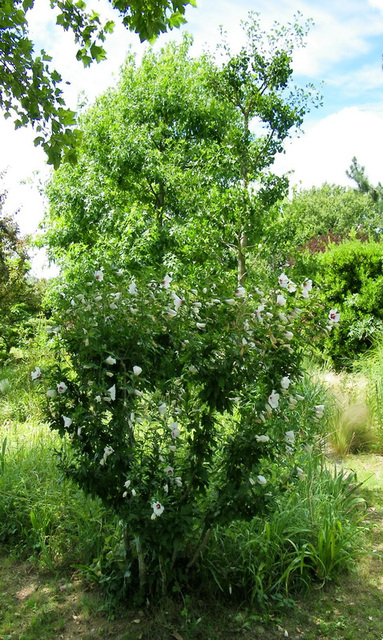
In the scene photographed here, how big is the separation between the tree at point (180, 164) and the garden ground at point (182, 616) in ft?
16.8

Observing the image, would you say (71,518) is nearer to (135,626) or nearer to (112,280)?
(135,626)

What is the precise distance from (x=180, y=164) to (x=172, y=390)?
33.5 feet

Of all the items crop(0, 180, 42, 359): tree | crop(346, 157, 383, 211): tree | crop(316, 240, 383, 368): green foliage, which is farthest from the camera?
crop(346, 157, 383, 211): tree

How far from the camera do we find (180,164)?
12195 mm

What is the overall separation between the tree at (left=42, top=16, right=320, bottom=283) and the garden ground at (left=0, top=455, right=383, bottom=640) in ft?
16.8

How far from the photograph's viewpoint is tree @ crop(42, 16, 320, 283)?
27.4 ft

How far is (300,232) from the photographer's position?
945 cm

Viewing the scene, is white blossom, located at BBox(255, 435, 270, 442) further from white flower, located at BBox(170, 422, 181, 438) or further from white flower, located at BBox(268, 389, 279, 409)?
white flower, located at BBox(170, 422, 181, 438)

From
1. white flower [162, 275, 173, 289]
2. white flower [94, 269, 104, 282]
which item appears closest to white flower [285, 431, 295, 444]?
white flower [162, 275, 173, 289]

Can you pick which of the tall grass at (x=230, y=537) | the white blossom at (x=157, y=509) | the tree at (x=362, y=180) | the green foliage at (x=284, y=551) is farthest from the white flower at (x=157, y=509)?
the tree at (x=362, y=180)

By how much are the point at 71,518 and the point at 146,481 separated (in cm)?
116

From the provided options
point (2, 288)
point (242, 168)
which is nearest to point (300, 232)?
point (242, 168)

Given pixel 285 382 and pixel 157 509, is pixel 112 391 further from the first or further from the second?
pixel 285 382

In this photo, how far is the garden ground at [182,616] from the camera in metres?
2.66
